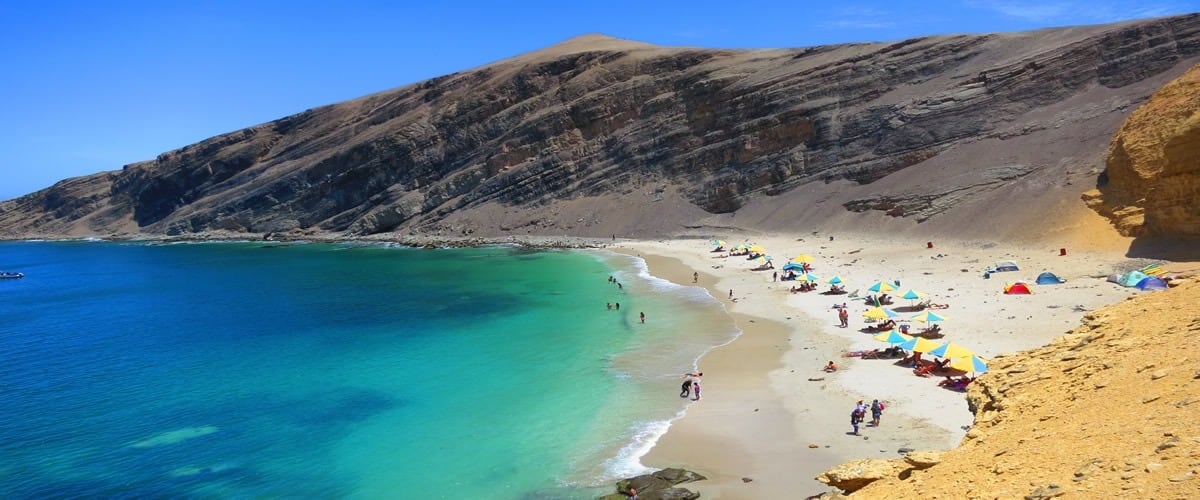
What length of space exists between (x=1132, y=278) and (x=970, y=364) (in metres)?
14.5

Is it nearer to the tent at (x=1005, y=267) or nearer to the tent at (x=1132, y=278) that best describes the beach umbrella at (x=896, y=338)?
the tent at (x=1132, y=278)

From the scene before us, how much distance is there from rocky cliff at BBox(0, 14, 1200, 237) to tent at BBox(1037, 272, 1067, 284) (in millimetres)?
14978

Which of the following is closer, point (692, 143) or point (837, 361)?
point (837, 361)

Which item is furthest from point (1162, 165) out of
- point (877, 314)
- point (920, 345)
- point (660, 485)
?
point (660, 485)

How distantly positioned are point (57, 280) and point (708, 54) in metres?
77.3

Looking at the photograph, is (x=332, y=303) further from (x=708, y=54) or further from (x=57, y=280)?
(x=708, y=54)

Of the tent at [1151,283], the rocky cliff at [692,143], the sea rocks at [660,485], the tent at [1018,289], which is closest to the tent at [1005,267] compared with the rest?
the tent at [1018,289]

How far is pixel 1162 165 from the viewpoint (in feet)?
108

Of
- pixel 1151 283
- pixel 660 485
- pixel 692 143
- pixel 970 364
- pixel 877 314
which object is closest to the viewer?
pixel 660 485

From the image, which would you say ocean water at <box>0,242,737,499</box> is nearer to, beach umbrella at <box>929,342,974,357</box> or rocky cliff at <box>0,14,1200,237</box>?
beach umbrella at <box>929,342,974,357</box>

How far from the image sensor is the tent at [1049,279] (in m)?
31.0

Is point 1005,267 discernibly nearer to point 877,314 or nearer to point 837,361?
point 877,314

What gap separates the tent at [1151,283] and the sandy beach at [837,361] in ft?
2.34

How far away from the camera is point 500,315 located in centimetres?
3897
